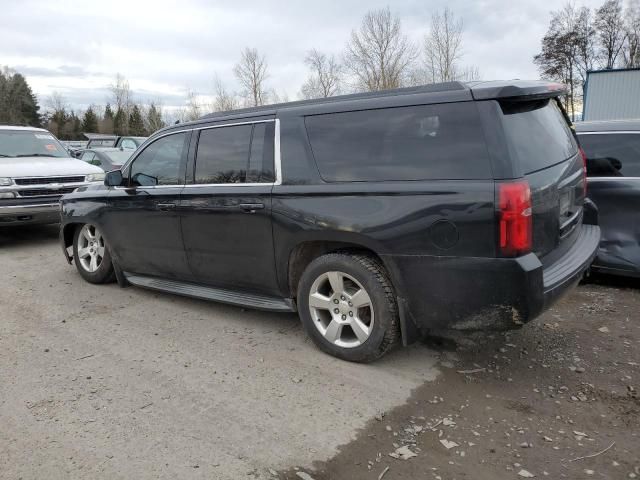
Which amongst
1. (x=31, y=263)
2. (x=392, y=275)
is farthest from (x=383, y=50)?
(x=392, y=275)

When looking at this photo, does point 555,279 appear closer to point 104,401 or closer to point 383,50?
point 104,401

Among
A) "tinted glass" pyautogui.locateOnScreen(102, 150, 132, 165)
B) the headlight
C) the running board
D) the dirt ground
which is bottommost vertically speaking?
the dirt ground

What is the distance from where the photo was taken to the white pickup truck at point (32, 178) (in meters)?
7.86

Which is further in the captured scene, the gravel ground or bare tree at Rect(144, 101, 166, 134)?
bare tree at Rect(144, 101, 166, 134)

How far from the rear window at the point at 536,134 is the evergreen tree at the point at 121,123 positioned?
3119 inches

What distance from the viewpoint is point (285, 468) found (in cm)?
268

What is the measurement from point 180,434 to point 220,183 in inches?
81.1

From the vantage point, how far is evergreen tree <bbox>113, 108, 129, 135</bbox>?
7625 centimetres

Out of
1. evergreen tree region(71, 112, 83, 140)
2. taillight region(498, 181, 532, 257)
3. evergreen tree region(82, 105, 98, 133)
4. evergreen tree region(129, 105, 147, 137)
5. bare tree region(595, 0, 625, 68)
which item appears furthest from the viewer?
evergreen tree region(82, 105, 98, 133)

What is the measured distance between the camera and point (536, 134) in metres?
3.44

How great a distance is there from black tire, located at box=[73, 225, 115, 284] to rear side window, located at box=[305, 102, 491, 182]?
9.95ft

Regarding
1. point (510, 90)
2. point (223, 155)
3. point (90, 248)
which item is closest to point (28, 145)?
point (90, 248)

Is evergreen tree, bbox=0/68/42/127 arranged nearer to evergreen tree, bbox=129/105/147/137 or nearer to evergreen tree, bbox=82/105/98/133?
evergreen tree, bbox=82/105/98/133

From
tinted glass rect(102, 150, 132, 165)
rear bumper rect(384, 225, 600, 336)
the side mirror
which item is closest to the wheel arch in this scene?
rear bumper rect(384, 225, 600, 336)
